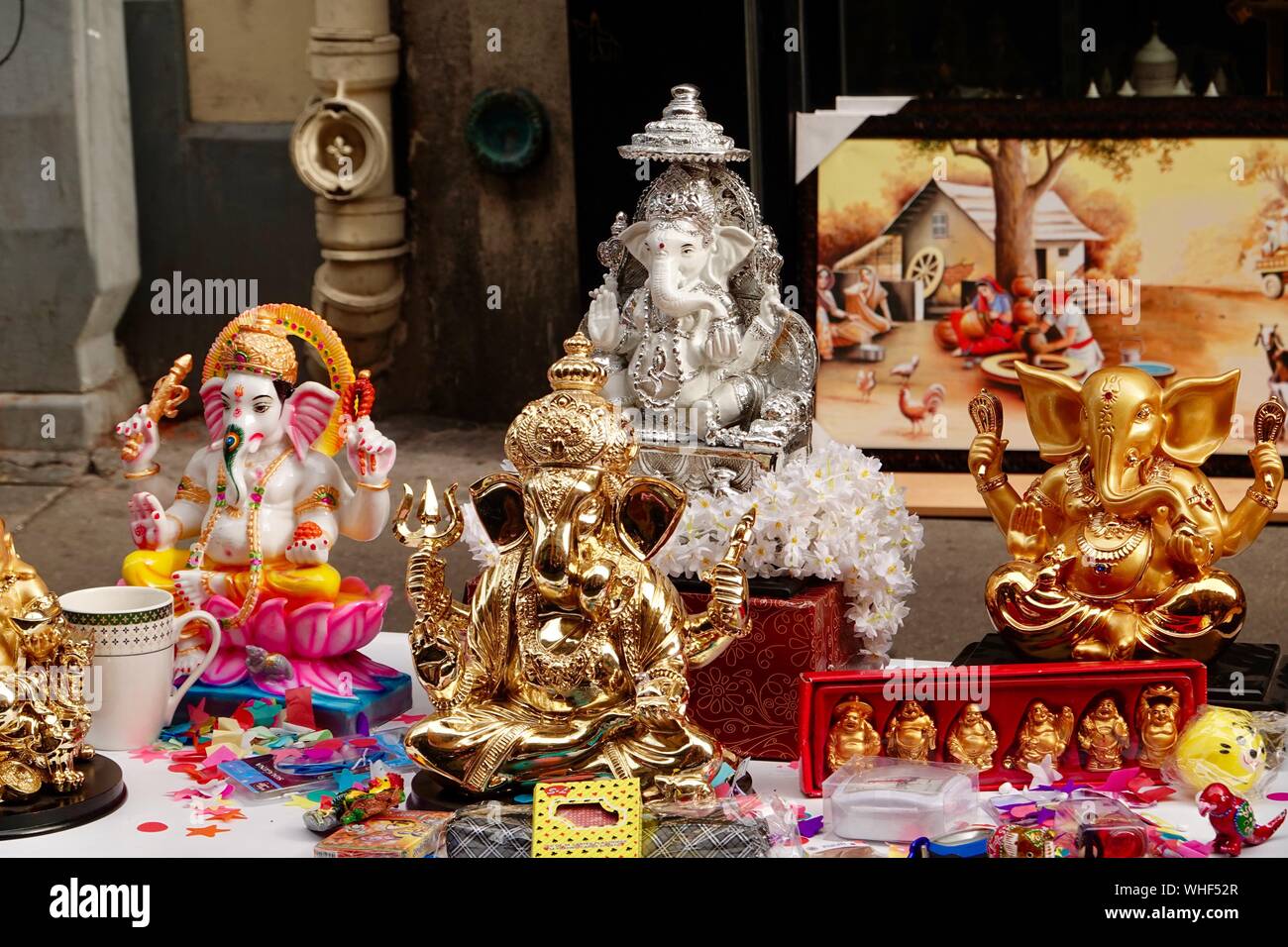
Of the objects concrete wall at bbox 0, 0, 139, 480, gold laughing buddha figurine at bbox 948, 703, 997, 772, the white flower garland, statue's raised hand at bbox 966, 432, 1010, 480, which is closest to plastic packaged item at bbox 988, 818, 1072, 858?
gold laughing buddha figurine at bbox 948, 703, 997, 772

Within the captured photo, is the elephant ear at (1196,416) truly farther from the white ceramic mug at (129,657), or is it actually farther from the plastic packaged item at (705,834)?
the white ceramic mug at (129,657)

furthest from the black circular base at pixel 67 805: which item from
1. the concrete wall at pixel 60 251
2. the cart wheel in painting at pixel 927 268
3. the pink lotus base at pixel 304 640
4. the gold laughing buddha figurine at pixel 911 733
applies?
the concrete wall at pixel 60 251

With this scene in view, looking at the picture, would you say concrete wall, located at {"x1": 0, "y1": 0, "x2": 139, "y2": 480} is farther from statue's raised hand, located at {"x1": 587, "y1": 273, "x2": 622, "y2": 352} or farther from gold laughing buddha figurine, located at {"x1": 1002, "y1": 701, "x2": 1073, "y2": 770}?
gold laughing buddha figurine, located at {"x1": 1002, "y1": 701, "x2": 1073, "y2": 770}

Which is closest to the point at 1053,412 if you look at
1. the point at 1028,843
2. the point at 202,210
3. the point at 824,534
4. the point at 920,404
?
the point at 824,534

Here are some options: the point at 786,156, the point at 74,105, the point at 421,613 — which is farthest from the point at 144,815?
the point at 74,105

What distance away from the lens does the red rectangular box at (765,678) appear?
2.78m

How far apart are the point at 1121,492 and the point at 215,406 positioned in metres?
1.43

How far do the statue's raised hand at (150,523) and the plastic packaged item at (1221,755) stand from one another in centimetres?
159

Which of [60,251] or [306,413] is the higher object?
[60,251]

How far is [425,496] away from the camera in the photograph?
2.60 metres

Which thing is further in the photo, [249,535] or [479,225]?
[479,225]

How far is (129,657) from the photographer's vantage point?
2725 millimetres

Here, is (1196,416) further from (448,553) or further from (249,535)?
(448,553)

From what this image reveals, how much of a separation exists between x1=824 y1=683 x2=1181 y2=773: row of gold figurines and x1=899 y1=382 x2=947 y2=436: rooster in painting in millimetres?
2849
